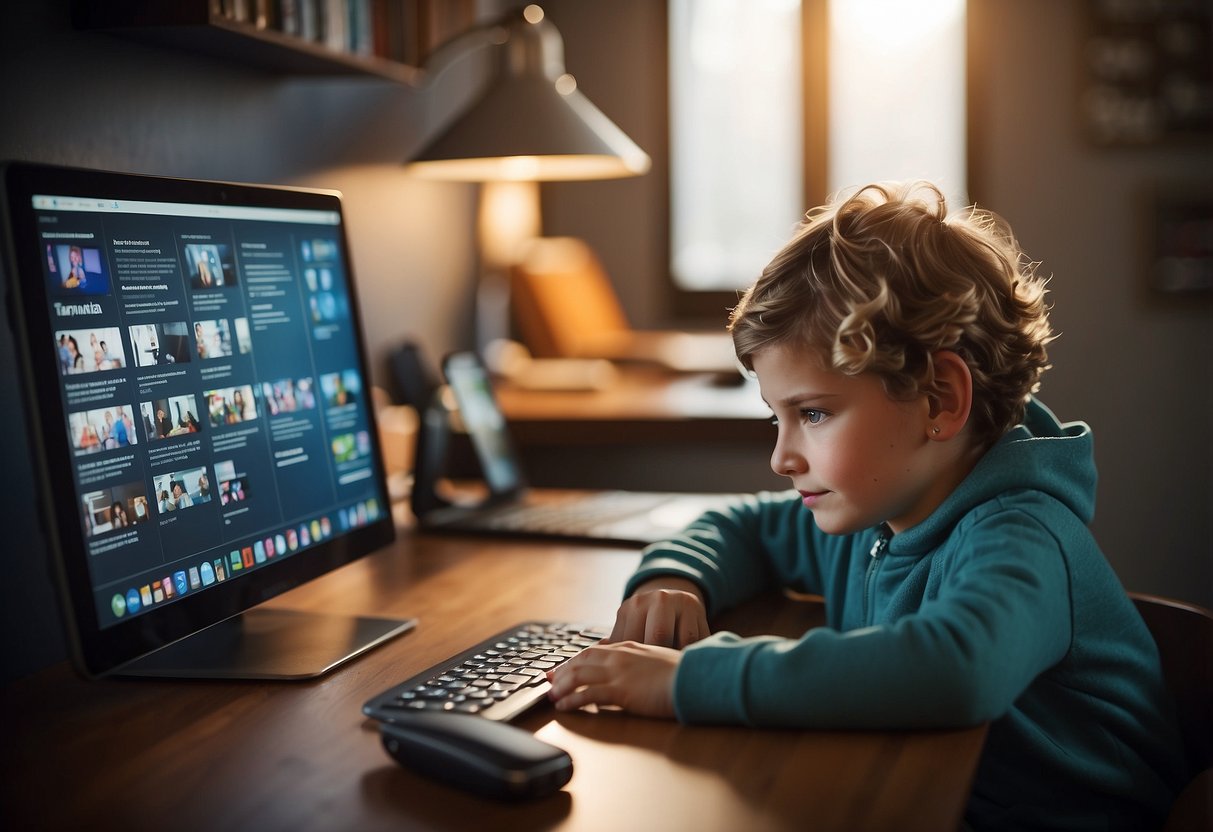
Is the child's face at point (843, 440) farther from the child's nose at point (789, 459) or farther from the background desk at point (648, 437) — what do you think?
the background desk at point (648, 437)

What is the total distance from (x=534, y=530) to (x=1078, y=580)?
83cm

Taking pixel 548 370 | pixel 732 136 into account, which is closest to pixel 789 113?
pixel 732 136

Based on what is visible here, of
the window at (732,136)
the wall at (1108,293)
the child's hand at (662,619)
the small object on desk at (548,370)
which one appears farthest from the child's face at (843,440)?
the window at (732,136)

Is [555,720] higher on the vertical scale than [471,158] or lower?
lower

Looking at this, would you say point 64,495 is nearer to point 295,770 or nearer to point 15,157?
point 295,770

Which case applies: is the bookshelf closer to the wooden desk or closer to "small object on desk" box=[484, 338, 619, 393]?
the wooden desk

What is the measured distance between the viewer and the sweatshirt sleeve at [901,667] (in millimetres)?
828

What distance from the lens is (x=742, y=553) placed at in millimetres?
1302

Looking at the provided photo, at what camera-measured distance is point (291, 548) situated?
1.11m

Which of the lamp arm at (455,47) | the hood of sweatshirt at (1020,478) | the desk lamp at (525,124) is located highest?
the lamp arm at (455,47)

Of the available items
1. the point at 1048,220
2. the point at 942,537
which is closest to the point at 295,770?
the point at 942,537

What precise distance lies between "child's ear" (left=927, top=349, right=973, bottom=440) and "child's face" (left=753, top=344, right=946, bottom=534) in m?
0.01

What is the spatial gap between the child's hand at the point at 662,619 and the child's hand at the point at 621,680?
5.3 inches

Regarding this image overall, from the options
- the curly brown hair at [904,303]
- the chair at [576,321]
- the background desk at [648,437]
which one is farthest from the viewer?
the chair at [576,321]
